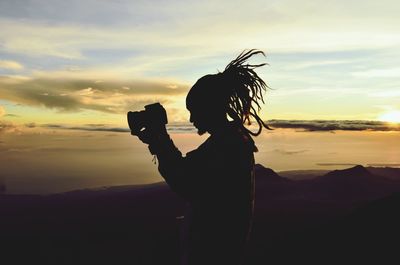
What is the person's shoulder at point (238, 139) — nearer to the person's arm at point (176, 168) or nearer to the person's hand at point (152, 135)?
the person's arm at point (176, 168)

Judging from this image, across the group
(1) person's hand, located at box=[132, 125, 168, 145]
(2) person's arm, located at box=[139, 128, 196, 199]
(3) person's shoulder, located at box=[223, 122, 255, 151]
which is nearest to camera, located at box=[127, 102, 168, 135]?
(1) person's hand, located at box=[132, 125, 168, 145]

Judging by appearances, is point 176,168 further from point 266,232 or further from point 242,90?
point 266,232

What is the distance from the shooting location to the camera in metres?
3.29

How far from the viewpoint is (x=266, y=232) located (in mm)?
115062

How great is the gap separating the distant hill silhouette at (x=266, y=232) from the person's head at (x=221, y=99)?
2.51 ft

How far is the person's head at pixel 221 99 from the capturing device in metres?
3.35

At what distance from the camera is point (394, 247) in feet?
160

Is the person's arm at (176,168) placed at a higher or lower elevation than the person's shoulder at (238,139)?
lower

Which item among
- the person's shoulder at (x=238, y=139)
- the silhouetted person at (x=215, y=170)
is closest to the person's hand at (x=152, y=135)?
the silhouetted person at (x=215, y=170)

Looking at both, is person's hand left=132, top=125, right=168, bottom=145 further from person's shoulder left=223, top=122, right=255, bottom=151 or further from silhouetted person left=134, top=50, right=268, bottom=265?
person's shoulder left=223, top=122, right=255, bottom=151

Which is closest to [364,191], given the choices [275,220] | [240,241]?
[275,220]

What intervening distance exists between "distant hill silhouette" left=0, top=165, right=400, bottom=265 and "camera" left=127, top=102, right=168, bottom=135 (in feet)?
2.41

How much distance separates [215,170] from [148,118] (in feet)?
1.88

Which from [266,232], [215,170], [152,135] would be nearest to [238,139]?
[215,170]
